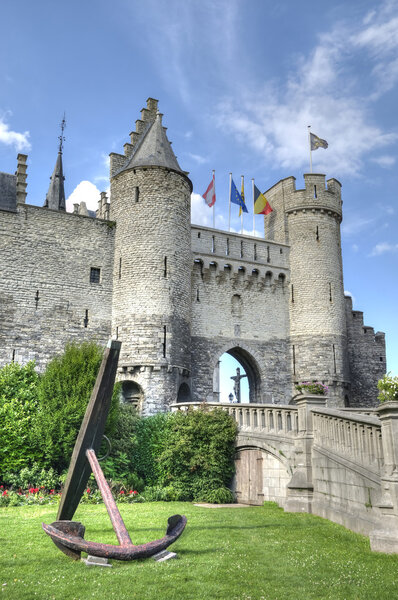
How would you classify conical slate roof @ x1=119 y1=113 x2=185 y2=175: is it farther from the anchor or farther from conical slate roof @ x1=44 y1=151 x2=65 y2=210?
the anchor

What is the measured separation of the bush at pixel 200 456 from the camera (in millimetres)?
15555

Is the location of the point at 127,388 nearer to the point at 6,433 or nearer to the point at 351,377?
the point at 6,433

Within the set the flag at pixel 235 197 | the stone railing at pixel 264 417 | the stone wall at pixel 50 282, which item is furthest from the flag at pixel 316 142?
the stone railing at pixel 264 417

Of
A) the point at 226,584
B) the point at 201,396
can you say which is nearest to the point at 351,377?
the point at 201,396

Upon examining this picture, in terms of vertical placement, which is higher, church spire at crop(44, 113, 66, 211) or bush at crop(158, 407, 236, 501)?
church spire at crop(44, 113, 66, 211)

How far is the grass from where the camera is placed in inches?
206

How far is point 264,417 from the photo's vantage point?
15836 mm

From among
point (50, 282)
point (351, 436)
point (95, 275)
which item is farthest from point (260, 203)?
point (351, 436)

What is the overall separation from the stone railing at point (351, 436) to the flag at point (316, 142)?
63.5 ft

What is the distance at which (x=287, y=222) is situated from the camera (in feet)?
90.2

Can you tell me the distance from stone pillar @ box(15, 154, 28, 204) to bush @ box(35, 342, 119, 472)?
24.5 ft

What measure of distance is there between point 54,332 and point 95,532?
13.5 meters

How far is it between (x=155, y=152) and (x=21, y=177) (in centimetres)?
566

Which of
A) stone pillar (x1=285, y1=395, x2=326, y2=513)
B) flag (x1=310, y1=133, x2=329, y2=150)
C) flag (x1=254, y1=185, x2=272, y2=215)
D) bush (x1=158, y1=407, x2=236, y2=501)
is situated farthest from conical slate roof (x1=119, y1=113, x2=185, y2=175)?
stone pillar (x1=285, y1=395, x2=326, y2=513)
